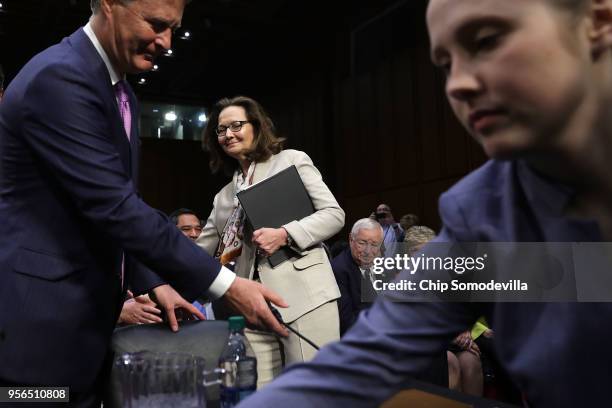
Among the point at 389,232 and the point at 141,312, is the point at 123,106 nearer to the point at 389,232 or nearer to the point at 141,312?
the point at 141,312

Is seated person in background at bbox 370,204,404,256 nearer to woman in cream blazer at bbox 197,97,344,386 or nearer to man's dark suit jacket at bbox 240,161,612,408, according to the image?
woman in cream blazer at bbox 197,97,344,386

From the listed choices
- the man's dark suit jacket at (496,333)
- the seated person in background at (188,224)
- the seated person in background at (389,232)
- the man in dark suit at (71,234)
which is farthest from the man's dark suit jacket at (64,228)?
the seated person in background at (188,224)

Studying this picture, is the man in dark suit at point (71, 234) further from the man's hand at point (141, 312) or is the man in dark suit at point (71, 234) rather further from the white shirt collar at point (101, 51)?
the man's hand at point (141, 312)

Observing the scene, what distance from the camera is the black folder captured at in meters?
1.82

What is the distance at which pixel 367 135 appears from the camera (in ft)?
23.7

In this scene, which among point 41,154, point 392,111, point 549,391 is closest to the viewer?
point 549,391

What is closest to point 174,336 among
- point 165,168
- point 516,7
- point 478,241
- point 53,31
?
point 478,241

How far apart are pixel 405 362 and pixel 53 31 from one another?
7781 mm

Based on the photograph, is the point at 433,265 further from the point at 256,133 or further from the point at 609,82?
the point at 256,133

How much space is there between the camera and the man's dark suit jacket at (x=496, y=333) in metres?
0.52

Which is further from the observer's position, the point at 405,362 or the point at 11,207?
the point at 11,207

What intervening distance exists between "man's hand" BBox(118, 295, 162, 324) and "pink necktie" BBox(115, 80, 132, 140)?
0.44 m

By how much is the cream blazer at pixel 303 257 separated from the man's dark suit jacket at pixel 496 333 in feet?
3.80

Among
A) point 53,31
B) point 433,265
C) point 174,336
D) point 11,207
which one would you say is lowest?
point 174,336
